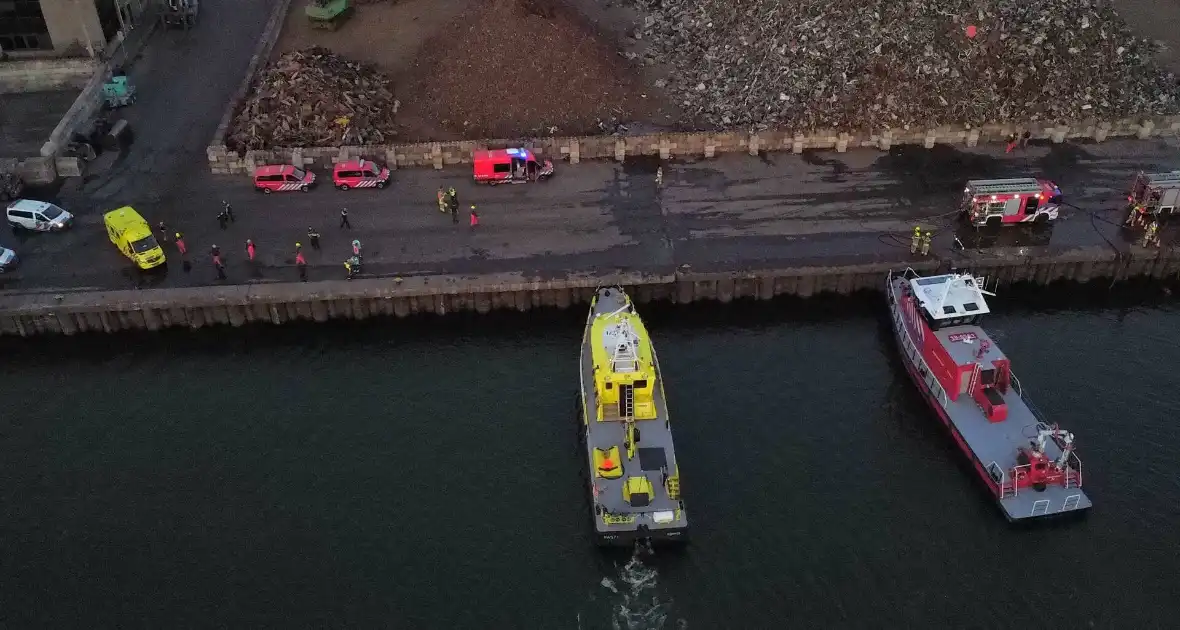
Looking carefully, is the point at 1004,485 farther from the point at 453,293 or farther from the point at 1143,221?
the point at 453,293

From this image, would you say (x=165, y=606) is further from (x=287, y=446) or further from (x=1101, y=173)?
(x=1101, y=173)

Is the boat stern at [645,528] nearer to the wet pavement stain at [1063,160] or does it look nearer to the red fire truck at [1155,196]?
the red fire truck at [1155,196]

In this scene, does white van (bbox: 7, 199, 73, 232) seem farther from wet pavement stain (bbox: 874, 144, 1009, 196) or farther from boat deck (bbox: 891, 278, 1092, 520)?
wet pavement stain (bbox: 874, 144, 1009, 196)

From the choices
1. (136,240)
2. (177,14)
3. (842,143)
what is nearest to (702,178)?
(842,143)

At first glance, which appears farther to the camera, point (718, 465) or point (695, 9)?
point (695, 9)

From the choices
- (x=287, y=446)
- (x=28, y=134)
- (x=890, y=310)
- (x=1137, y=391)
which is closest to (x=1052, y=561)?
(x=1137, y=391)

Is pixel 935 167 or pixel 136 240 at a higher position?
pixel 935 167
